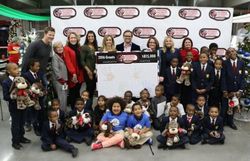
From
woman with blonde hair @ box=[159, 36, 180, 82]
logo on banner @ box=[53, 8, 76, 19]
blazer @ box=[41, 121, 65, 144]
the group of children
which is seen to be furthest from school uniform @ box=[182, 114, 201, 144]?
logo on banner @ box=[53, 8, 76, 19]

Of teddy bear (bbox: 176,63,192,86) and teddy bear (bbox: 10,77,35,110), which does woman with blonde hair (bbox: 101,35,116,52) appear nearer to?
teddy bear (bbox: 176,63,192,86)

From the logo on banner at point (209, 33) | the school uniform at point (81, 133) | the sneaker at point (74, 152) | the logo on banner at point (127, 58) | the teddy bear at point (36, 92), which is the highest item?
the logo on banner at point (209, 33)

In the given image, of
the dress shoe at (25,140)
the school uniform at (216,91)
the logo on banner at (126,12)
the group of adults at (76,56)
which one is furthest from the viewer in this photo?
the logo on banner at (126,12)

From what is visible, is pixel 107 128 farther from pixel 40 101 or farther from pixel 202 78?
pixel 202 78

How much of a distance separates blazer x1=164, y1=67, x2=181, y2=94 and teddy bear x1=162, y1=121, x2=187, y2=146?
1090 millimetres

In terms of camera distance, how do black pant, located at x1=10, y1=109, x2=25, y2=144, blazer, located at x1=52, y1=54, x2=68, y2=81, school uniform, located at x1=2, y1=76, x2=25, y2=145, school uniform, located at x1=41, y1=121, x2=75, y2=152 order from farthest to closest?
blazer, located at x1=52, y1=54, x2=68, y2=81 → school uniform, located at x1=41, y1=121, x2=75, y2=152 → black pant, located at x1=10, y1=109, x2=25, y2=144 → school uniform, located at x1=2, y1=76, x2=25, y2=145

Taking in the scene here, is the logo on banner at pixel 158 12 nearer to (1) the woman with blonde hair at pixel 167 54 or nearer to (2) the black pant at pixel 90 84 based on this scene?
(1) the woman with blonde hair at pixel 167 54

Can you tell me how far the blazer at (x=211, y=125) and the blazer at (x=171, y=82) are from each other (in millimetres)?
896

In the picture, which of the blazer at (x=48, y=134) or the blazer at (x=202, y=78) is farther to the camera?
the blazer at (x=202, y=78)

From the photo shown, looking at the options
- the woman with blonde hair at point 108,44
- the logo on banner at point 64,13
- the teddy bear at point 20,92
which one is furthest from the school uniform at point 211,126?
the logo on banner at point 64,13

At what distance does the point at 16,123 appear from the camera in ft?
12.0

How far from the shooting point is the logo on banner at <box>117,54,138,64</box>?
473 centimetres

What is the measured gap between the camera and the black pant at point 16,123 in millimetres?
3619

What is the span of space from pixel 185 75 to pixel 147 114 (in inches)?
36.9
